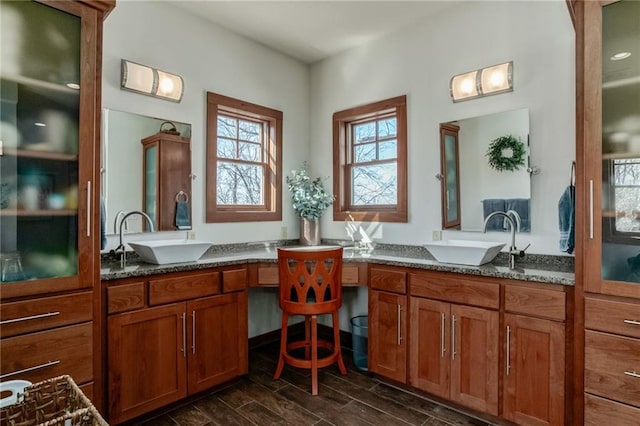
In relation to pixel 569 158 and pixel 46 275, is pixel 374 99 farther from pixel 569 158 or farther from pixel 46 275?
pixel 46 275

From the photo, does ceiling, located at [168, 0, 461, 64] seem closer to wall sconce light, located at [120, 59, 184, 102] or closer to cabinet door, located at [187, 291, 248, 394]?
wall sconce light, located at [120, 59, 184, 102]

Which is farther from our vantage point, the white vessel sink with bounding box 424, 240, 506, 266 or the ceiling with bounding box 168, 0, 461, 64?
the ceiling with bounding box 168, 0, 461, 64

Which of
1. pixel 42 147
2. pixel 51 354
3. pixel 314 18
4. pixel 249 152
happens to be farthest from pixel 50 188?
pixel 314 18

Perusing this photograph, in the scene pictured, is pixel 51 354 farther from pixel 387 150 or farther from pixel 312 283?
pixel 387 150

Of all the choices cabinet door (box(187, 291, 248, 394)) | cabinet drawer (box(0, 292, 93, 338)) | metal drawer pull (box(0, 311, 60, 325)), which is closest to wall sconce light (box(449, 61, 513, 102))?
cabinet door (box(187, 291, 248, 394))

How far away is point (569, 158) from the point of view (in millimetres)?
2355

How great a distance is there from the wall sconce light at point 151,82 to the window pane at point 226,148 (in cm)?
56

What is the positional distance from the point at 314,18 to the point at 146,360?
2.89m

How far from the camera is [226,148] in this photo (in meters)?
3.37

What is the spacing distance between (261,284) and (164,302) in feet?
2.40

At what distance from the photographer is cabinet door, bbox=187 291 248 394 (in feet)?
7.94

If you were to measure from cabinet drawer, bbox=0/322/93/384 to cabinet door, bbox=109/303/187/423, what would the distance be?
0.64ft

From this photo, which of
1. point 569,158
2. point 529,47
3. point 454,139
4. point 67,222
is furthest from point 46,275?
point 529,47

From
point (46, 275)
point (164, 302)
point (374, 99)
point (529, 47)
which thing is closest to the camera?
point (46, 275)
